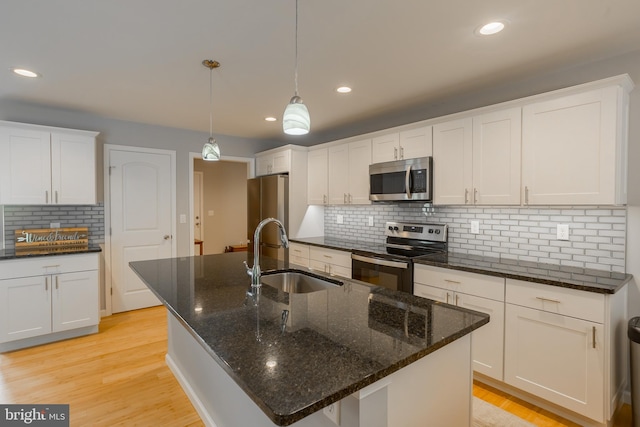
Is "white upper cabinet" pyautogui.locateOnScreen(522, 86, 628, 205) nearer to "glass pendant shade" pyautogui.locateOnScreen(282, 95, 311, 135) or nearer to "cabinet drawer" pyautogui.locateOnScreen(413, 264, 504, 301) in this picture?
"cabinet drawer" pyautogui.locateOnScreen(413, 264, 504, 301)

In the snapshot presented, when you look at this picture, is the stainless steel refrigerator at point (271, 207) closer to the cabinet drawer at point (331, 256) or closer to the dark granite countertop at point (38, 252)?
the cabinet drawer at point (331, 256)

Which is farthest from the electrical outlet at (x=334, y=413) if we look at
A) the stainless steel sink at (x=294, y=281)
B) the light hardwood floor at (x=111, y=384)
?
the light hardwood floor at (x=111, y=384)

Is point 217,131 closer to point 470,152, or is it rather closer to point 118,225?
point 118,225

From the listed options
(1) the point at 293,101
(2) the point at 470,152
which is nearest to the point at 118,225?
(1) the point at 293,101

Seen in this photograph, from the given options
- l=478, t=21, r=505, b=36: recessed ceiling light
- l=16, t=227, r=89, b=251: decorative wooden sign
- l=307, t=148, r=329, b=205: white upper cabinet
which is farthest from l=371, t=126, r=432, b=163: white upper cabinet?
l=16, t=227, r=89, b=251: decorative wooden sign

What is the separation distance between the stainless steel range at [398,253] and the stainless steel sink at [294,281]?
1061 millimetres

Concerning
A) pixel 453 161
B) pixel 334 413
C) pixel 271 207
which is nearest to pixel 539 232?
pixel 453 161

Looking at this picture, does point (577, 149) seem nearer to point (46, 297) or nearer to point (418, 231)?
point (418, 231)

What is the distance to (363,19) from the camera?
1.79 m

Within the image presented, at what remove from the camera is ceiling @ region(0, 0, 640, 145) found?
171cm

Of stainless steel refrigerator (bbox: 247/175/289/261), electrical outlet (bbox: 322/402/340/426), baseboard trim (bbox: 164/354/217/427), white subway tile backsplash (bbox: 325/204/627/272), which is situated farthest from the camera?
stainless steel refrigerator (bbox: 247/175/289/261)

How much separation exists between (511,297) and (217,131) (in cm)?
400

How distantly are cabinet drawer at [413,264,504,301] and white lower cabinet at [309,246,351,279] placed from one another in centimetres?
88

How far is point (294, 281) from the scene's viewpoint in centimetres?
218
